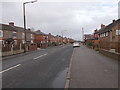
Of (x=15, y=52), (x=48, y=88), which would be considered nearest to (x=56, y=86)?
(x=48, y=88)

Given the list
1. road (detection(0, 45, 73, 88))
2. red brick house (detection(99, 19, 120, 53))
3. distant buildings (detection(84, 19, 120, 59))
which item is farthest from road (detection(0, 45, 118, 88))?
distant buildings (detection(84, 19, 120, 59))

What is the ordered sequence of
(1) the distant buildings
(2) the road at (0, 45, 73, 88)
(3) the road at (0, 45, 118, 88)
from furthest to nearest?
1. (1) the distant buildings
2. (2) the road at (0, 45, 73, 88)
3. (3) the road at (0, 45, 118, 88)

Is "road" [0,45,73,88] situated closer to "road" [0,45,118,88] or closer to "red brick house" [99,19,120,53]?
"road" [0,45,118,88]

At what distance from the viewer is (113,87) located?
17.3 feet

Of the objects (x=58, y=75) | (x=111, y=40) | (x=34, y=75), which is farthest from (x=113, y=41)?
(x=34, y=75)

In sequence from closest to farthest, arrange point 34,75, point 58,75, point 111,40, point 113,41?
point 34,75
point 58,75
point 113,41
point 111,40

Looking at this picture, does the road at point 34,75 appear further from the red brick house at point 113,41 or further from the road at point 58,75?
the red brick house at point 113,41

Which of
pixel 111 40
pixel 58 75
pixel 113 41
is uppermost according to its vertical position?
pixel 111 40

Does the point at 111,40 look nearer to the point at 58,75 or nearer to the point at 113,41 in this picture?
the point at 113,41

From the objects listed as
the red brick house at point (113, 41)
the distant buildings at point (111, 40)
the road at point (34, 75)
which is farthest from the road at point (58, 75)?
the distant buildings at point (111, 40)

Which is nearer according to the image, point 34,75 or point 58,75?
point 34,75

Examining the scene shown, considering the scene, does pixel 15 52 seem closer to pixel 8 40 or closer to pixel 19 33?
pixel 8 40

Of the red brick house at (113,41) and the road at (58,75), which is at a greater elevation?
the red brick house at (113,41)

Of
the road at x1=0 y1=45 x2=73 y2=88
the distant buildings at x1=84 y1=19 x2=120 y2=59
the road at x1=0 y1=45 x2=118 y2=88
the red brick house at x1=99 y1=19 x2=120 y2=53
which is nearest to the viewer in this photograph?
the road at x1=0 y1=45 x2=118 y2=88
